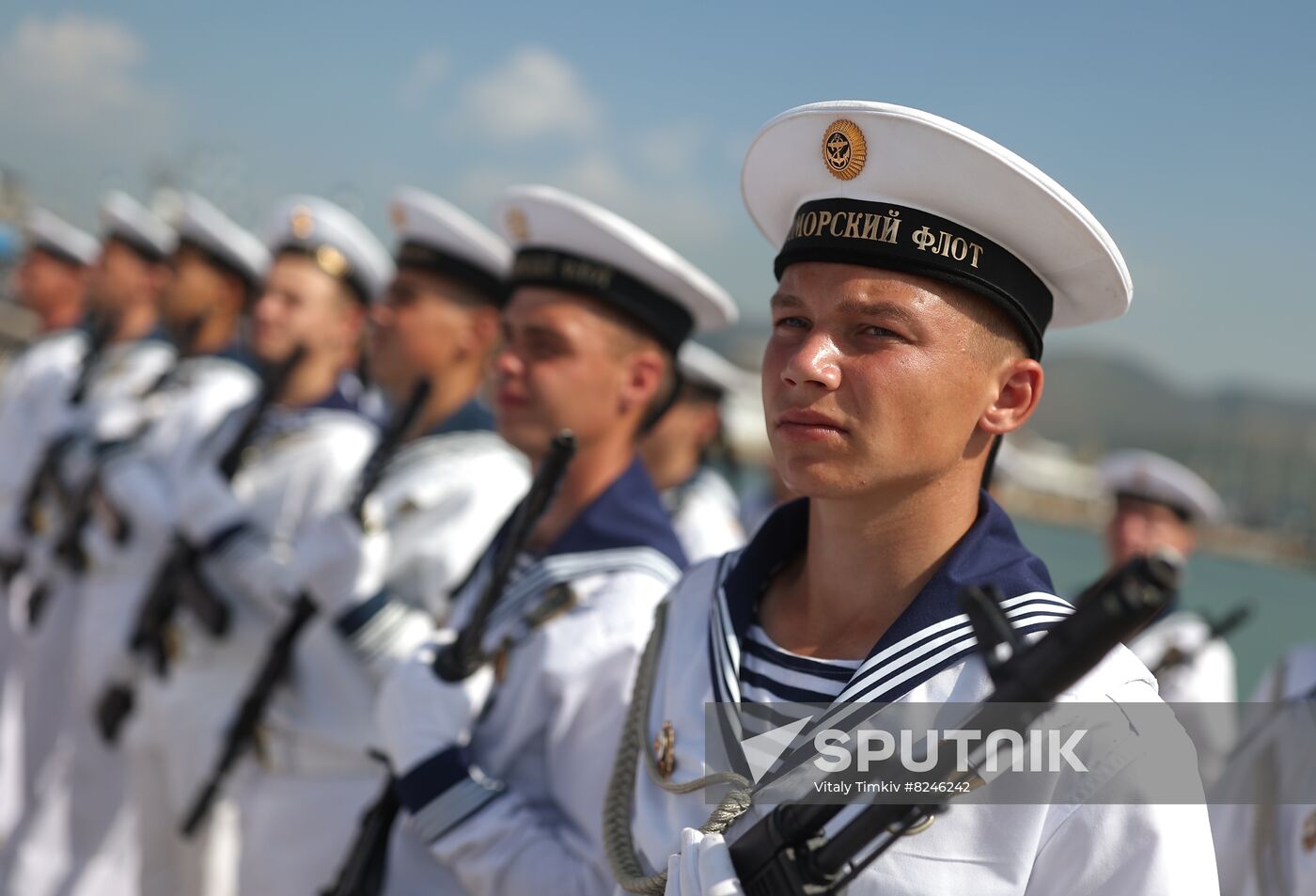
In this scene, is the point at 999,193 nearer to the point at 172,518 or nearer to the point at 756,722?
the point at 756,722

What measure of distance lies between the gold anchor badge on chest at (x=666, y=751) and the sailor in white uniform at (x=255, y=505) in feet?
8.21

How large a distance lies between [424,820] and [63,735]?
4129 mm

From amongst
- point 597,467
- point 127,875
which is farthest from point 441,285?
point 127,875

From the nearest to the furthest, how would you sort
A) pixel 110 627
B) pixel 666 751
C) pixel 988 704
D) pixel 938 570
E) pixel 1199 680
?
pixel 988 704, pixel 938 570, pixel 666 751, pixel 1199 680, pixel 110 627

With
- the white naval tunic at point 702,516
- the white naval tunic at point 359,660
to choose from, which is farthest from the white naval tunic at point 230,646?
the white naval tunic at point 702,516

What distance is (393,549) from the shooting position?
4.15m

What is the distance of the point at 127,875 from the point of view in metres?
5.55

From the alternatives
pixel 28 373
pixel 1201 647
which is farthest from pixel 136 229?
pixel 1201 647

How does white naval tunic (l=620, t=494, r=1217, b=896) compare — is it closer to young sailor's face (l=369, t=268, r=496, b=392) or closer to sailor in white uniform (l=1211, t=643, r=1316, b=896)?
sailor in white uniform (l=1211, t=643, r=1316, b=896)

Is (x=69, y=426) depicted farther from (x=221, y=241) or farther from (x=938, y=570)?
(x=938, y=570)

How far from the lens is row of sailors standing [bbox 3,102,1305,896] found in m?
1.94

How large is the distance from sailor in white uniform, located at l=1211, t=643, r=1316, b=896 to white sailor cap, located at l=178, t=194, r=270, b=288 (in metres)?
→ 5.06

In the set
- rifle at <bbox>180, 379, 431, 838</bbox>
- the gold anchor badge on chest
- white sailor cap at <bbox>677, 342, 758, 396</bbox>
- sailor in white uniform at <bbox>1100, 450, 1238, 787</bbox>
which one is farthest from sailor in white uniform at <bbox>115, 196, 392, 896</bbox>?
sailor in white uniform at <bbox>1100, 450, 1238, 787</bbox>

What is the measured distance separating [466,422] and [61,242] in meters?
6.68
